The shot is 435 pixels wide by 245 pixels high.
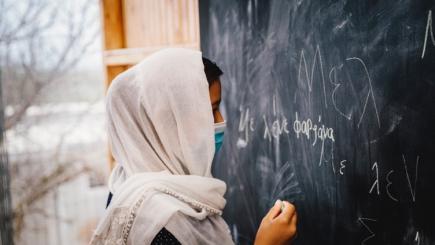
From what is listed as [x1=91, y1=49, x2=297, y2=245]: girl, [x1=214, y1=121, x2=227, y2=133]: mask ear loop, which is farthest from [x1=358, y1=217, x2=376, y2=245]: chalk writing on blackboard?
[x1=214, y1=121, x2=227, y2=133]: mask ear loop

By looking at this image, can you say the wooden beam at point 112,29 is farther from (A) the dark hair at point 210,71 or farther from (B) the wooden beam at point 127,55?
(A) the dark hair at point 210,71

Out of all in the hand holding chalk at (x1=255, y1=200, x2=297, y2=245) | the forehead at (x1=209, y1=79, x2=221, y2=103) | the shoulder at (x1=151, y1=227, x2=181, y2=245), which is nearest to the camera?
the shoulder at (x1=151, y1=227, x2=181, y2=245)

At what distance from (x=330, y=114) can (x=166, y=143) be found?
0.56m

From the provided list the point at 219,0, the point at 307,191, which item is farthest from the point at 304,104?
the point at 219,0

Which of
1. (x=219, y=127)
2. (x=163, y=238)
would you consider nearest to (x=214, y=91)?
(x=219, y=127)

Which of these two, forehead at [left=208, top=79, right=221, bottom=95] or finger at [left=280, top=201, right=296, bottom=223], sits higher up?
forehead at [left=208, top=79, right=221, bottom=95]

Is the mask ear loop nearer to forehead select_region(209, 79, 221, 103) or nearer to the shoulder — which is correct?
forehead select_region(209, 79, 221, 103)

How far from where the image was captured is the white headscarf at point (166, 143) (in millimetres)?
1150

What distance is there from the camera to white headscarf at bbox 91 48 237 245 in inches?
45.3

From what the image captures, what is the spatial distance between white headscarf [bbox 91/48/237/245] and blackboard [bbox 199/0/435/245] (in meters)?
0.41

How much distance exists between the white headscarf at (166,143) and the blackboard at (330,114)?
409mm

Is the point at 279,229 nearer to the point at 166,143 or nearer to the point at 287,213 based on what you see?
the point at 287,213

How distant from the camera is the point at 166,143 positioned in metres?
1.22

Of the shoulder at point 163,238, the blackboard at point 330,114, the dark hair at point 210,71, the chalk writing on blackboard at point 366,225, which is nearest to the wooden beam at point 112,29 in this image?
the blackboard at point 330,114
